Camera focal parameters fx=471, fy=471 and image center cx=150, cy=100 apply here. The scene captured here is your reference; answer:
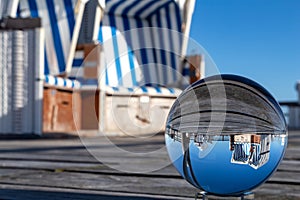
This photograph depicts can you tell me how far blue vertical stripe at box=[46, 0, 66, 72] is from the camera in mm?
12695

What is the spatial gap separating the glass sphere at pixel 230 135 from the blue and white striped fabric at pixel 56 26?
11.5 meters

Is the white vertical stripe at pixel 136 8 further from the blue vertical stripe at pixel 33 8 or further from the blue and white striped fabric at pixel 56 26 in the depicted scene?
the blue vertical stripe at pixel 33 8

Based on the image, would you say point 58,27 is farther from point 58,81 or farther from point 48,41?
point 58,81

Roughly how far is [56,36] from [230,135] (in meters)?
Result: 11.9

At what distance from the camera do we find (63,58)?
508 inches

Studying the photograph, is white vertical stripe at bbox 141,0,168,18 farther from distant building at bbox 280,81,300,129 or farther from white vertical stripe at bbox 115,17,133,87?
white vertical stripe at bbox 115,17,133,87

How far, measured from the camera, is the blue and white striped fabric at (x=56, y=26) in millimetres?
12672

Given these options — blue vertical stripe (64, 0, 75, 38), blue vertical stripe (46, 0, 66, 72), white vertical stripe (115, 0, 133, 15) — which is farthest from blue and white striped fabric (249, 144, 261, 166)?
white vertical stripe (115, 0, 133, 15)

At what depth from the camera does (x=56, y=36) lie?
42.1 ft

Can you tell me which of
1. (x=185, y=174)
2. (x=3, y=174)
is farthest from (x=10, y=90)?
(x=185, y=174)

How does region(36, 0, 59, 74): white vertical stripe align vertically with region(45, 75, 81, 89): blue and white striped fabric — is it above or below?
above

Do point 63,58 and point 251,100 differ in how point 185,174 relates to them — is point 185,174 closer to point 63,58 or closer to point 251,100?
point 251,100

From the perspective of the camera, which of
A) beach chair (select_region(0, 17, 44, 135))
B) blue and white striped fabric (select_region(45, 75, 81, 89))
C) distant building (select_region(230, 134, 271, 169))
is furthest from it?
blue and white striped fabric (select_region(45, 75, 81, 89))

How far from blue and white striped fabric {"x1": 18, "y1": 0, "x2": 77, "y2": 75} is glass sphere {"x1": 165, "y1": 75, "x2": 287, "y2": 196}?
37.6 feet
